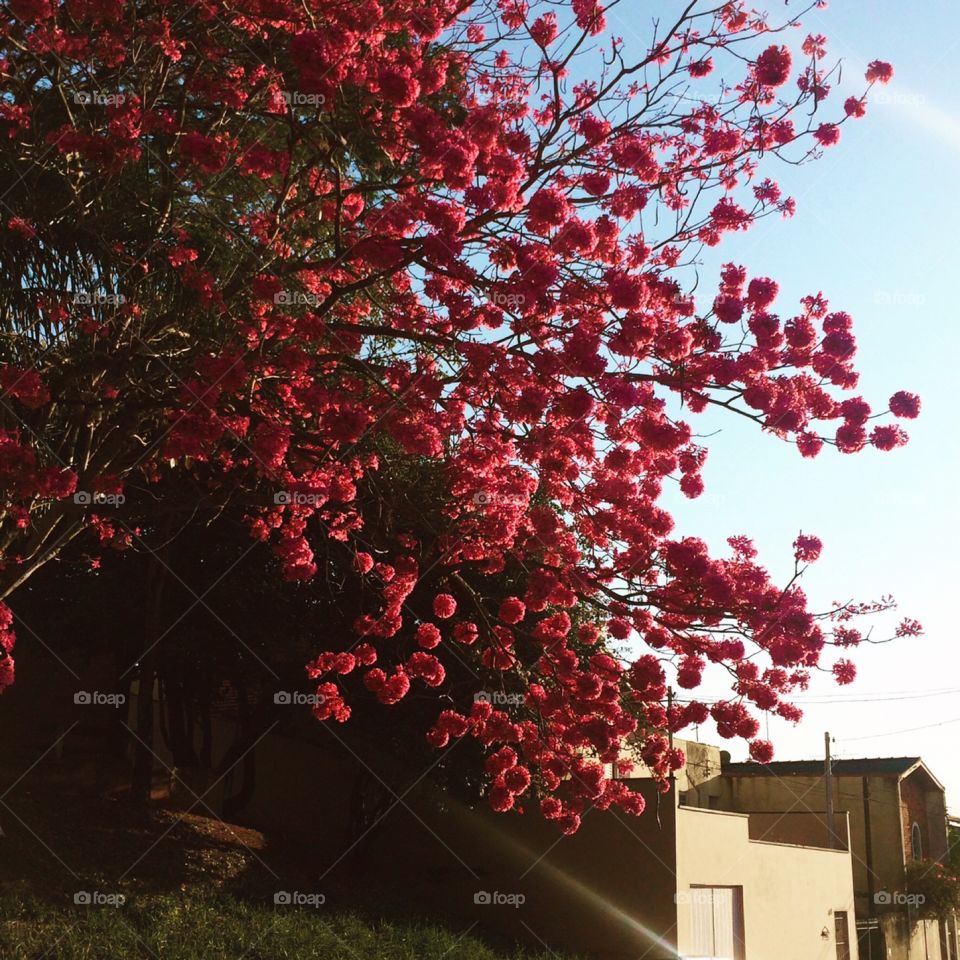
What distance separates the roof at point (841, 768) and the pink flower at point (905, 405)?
2632cm

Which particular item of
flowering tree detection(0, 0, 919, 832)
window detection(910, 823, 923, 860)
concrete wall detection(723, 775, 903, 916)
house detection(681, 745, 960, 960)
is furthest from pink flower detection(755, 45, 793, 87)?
window detection(910, 823, 923, 860)

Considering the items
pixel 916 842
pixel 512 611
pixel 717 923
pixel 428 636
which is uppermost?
pixel 512 611

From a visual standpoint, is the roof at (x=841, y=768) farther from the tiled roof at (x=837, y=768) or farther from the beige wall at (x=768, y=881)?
the beige wall at (x=768, y=881)

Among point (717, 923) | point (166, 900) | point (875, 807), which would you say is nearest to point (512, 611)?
point (166, 900)

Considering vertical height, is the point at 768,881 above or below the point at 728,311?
below

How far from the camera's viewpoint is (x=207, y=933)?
11000 mm

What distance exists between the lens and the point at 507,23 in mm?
9086

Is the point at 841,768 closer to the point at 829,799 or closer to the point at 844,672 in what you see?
the point at 829,799

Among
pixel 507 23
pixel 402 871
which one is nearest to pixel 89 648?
pixel 402 871

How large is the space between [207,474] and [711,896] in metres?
10.6

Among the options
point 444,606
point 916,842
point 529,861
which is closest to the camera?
point 444,606

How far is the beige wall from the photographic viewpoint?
16500mm

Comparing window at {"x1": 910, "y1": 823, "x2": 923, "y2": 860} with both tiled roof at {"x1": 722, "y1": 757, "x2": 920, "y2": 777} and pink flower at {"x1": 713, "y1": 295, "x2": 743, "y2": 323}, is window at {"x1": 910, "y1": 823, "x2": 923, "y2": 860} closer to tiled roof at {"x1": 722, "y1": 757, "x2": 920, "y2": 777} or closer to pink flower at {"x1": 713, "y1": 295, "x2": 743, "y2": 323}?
tiled roof at {"x1": 722, "y1": 757, "x2": 920, "y2": 777}

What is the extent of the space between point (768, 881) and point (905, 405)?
44.2 feet
